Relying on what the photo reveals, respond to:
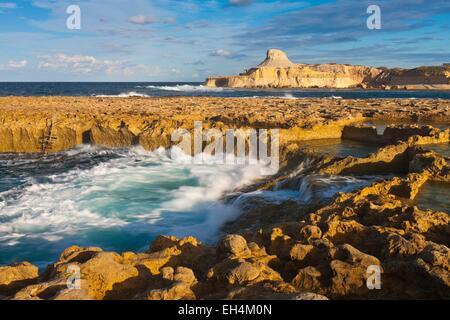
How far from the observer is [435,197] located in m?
9.38

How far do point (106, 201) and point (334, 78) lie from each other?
134 m

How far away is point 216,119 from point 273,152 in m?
6.34

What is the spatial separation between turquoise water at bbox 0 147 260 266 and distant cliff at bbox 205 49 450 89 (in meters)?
116

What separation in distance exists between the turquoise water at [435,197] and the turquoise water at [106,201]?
4.29 metres

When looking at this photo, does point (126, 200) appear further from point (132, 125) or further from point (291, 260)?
point (291, 260)

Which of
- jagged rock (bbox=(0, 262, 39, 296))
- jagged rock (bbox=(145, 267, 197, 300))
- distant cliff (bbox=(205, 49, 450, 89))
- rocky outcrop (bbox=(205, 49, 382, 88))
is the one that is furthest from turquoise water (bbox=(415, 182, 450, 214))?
rocky outcrop (bbox=(205, 49, 382, 88))

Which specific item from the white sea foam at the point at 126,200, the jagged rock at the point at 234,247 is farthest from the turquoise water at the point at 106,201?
the jagged rock at the point at 234,247

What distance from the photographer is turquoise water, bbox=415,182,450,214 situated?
8.79 metres

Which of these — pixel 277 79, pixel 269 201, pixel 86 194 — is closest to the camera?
pixel 269 201

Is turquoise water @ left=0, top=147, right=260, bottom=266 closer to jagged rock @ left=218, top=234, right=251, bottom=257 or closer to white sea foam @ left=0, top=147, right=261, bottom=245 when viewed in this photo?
white sea foam @ left=0, top=147, right=261, bottom=245
